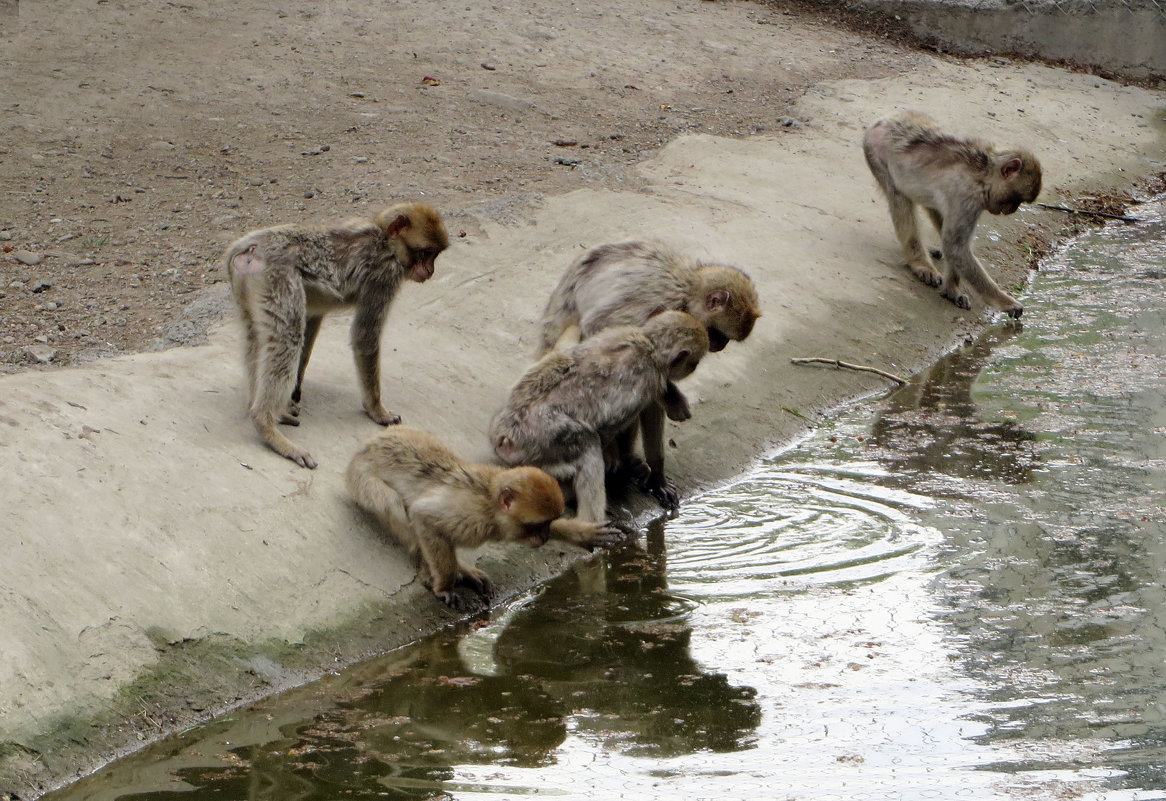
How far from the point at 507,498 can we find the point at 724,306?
2.34 metres

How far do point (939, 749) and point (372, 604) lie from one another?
2598 mm

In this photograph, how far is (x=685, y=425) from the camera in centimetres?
880

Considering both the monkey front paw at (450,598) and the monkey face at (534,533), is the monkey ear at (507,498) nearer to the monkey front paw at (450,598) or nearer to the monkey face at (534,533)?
the monkey face at (534,533)

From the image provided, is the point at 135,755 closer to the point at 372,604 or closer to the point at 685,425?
the point at 372,604

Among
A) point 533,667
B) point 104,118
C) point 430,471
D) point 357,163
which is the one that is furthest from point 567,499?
point 104,118

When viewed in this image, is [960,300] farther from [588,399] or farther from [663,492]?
[588,399]

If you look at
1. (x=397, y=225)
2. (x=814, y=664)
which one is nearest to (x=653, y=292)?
(x=397, y=225)

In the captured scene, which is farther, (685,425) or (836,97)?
(836,97)

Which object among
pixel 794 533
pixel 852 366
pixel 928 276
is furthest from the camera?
pixel 928 276

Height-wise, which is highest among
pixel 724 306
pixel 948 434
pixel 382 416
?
pixel 724 306

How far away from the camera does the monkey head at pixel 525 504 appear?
6168mm

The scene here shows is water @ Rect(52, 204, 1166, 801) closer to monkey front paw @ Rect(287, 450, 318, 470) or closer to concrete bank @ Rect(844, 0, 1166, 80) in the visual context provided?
monkey front paw @ Rect(287, 450, 318, 470)

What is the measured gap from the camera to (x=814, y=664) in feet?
19.1

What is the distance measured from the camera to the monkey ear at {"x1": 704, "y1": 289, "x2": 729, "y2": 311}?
7.93 m
